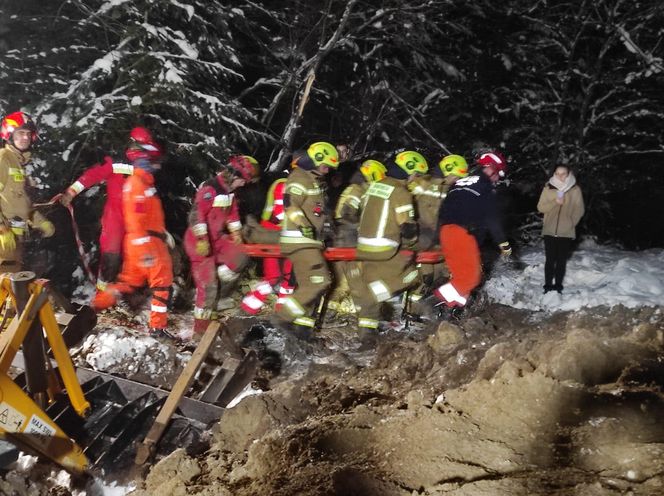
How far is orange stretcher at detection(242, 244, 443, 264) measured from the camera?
239 inches

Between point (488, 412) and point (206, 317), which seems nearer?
point (488, 412)

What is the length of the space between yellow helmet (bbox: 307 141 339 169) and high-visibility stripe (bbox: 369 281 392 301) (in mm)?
1491

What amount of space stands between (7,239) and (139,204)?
5.58ft

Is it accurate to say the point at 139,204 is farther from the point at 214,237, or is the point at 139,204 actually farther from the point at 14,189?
the point at 14,189

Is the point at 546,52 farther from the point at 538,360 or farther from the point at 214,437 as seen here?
the point at 214,437

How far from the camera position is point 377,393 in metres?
4.38

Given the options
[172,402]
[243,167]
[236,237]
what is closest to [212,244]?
[236,237]

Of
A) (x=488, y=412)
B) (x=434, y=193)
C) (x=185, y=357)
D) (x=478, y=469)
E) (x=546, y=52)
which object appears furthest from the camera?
(x=546, y=52)

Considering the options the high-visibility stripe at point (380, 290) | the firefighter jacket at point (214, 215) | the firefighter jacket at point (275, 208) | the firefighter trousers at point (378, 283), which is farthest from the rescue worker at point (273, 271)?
the high-visibility stripe at point (380, 290)

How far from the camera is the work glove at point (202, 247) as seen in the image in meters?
5.83

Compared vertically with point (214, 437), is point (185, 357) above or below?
below

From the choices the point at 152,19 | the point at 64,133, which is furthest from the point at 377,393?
the point at 152,19

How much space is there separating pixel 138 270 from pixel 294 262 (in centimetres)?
185

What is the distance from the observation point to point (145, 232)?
228 inches
